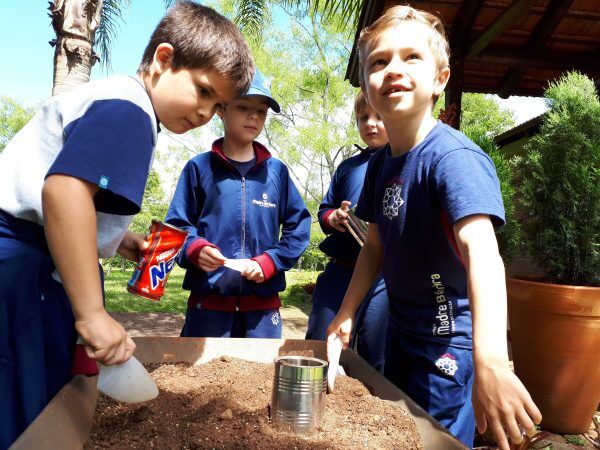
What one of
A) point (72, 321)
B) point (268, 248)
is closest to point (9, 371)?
point (72, 321)

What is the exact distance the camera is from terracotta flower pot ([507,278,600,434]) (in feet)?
10.4

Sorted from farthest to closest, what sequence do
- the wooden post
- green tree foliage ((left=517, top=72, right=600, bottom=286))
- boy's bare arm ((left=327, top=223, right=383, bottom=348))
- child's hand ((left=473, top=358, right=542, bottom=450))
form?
the wooden post → green tree foliage ((left=517, top=72, right=600, bottom=286)) → boy's bare arm ((left=327, top=223, right=383, bottom=348)) → child's hand ((left=473, top=358, right=542, bottom=450))

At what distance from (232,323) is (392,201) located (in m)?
1.30

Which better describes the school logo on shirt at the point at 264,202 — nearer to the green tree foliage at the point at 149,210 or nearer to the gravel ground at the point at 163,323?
the gravel ground at the point at 163,323

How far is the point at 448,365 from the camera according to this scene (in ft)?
4.86

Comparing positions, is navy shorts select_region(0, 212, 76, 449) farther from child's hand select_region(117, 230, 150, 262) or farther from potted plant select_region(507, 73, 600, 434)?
potted plant select_region(507, 73, 600, 434)

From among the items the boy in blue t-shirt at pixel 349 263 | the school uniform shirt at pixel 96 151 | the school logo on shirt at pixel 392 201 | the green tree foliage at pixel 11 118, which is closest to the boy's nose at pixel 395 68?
the school logo on shirt at pixel 392 201

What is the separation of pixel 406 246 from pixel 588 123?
8.84 ft

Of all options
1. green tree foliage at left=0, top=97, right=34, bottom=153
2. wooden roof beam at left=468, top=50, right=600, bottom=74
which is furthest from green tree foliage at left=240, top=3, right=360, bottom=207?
green tree foliage at left=0, top=97, right=34, bottom=153

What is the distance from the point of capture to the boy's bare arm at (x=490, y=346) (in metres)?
0.91

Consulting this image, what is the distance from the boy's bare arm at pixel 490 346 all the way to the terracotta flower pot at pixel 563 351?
2.42 metres

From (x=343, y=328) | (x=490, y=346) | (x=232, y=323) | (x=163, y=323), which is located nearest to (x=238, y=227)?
(x=232, y=323)

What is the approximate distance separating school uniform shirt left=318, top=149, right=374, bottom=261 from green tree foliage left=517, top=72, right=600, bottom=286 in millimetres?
1493

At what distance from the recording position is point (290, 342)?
1850mm
